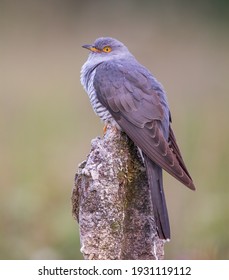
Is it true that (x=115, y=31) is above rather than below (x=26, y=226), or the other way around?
above

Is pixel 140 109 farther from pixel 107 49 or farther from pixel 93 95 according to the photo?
pixel 107 49

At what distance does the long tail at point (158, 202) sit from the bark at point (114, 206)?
40 millimetres

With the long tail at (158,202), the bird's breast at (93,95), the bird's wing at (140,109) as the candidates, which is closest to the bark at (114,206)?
the long tail at (158,202)

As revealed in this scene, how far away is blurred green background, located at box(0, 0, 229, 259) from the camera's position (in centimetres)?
418

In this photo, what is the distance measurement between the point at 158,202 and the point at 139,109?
67 centimetres

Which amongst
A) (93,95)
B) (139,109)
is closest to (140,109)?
(139,109)

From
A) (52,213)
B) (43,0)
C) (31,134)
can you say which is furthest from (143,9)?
(52,213)

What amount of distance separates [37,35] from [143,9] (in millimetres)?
1140

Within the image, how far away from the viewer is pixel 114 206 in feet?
8.27

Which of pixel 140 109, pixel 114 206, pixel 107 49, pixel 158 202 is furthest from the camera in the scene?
pixel 107 49

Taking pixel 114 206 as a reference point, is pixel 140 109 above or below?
above

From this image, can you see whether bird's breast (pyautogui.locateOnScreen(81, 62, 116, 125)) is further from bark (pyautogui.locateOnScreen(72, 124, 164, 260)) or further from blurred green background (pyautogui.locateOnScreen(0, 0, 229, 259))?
blurred green background (pyautogui.locateOnScreen(0, 0, 229, 259))

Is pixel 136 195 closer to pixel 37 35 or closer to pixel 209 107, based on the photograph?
pixel 209 107

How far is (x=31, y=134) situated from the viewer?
475 centimetres
